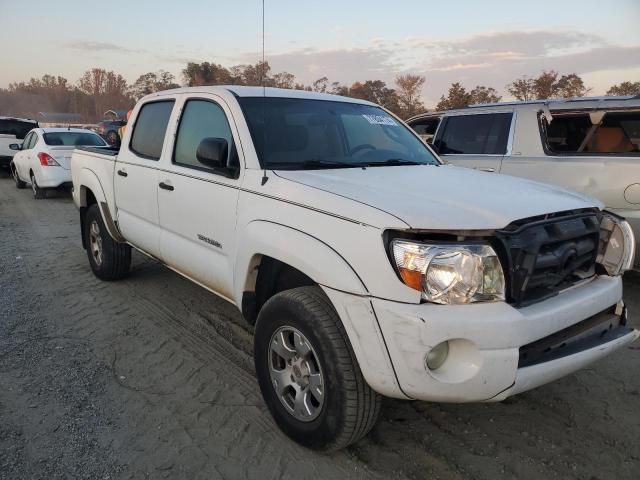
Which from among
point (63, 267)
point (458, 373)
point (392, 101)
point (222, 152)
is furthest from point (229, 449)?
point (392, 101)

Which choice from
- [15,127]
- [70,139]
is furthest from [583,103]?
[15,127]

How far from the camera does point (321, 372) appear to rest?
241cm

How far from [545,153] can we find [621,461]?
396 centimetres

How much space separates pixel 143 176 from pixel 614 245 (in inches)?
139

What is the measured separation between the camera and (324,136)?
349 centimetres

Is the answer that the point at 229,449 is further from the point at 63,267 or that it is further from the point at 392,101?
the point at 392,101

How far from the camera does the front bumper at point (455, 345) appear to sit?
2.07 m

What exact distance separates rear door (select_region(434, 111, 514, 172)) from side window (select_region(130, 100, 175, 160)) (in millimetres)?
3768

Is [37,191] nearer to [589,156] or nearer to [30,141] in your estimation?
[30,141]

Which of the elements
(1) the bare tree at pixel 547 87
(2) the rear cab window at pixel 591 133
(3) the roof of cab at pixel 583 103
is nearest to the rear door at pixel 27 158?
(3) the roof of cab at pixel 583 103

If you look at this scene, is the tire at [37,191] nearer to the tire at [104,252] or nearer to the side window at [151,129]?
the tire at [104,252]

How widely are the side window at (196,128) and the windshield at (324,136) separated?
225 mm

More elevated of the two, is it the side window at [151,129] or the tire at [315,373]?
the side window at [151,129]

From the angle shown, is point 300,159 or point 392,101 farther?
point 392,101
